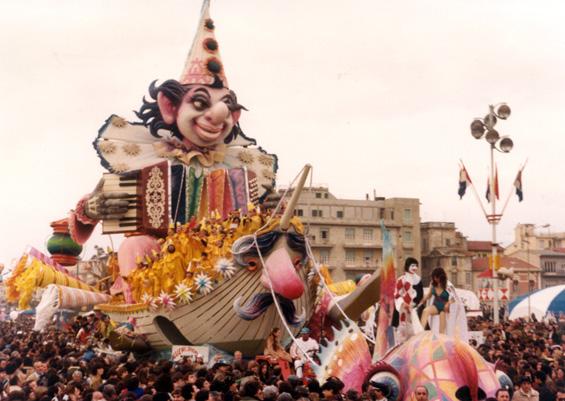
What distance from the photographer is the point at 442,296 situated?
44.0ft

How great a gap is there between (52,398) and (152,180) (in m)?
12.6

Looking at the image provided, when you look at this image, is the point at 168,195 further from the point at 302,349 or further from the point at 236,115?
the point at 302,349

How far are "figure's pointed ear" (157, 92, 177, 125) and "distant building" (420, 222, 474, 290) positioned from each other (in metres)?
49.7

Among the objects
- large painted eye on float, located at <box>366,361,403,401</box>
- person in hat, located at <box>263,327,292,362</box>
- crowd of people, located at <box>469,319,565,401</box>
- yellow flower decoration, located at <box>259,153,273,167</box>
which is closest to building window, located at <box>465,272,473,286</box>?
yellow flower decoration, located at <box>259,153,273,167</box>

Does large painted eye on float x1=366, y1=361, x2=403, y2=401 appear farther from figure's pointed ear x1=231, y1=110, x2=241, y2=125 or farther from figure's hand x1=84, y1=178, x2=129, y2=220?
figure's pointed ear x1=231, y1=110, x2=241, y2=125

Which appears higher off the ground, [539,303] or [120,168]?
[120,168]

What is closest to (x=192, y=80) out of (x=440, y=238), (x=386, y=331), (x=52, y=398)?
(x=386, y=331)

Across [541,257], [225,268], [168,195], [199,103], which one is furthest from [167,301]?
[541,257]

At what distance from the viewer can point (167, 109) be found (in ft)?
74.0

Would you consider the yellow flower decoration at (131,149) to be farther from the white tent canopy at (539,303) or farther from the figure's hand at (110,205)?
the white tent canopy at (539,303)

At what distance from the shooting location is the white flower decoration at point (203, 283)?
61.4 ft

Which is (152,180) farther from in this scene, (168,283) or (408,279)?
(408,279)

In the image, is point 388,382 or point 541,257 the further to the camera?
point 541,257

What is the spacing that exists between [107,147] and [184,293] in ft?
17.8
